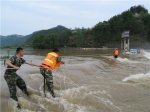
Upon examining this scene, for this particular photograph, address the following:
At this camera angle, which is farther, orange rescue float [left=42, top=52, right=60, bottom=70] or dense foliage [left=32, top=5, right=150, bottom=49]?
dense foliage [left=32, top=5, right=150, bottom=49]

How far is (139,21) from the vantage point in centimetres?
9006

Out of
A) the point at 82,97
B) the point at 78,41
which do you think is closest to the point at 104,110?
the point at 82,97

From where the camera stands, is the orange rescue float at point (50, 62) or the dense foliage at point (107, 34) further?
the dense foliage at point (107, 34)

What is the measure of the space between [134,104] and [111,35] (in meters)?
84.4

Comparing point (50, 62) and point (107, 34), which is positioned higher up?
point (107, 34)

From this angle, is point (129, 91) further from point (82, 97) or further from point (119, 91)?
point (82, 97)

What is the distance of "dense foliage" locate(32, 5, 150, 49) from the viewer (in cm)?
8551

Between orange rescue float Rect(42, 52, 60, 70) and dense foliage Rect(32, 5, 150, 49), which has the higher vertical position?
dense foliage Rect(32, 5, 150, 49)

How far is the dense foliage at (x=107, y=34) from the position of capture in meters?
85.5

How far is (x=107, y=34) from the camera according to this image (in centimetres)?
8981

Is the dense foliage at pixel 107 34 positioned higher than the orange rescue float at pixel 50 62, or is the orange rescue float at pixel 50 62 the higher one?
the dense foliage at pixel 107 34

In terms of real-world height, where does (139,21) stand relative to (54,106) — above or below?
above

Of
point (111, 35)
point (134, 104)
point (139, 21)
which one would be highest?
point (139, 21)

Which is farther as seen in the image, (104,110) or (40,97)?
(40,97)
